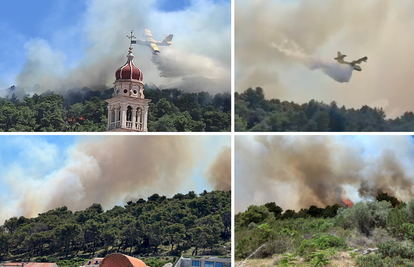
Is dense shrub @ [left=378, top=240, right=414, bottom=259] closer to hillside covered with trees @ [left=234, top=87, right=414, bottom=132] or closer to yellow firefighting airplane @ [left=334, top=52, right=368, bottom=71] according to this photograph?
hillside covered with trees @ [left=234, top=87, right=414, bottom=132]

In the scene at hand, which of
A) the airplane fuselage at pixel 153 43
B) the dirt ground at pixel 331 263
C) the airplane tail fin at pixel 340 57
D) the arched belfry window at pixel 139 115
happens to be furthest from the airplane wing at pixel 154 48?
the dirt ground at pixel 331 263

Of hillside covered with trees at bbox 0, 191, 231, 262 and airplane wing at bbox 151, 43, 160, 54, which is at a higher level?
airplane wing at bbox 151, 43, 160, 54

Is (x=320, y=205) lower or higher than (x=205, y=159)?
lower

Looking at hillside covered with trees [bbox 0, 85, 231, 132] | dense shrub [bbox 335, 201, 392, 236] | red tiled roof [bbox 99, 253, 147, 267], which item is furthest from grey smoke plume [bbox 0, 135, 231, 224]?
red tiled roof [bbox 99, 253, 147, 267]

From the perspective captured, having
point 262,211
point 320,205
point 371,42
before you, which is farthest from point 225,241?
point 371,42

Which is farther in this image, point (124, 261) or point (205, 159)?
point (205, 159)

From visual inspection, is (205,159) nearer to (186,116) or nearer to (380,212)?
(186,116)

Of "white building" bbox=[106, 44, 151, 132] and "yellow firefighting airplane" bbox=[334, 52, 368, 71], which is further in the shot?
"white building" bbox=[106, 44, 151, 132]
